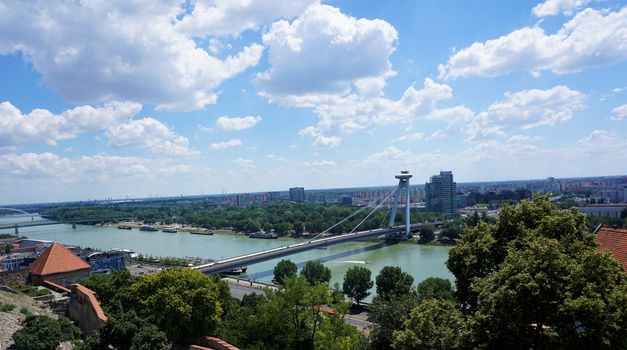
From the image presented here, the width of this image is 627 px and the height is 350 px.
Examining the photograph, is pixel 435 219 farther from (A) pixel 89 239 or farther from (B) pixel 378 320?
(B) pixel 378 320

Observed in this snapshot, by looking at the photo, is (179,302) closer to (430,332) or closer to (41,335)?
(41,335)

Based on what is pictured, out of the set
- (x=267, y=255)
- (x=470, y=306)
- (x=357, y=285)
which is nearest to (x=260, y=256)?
(x=267, y=255)

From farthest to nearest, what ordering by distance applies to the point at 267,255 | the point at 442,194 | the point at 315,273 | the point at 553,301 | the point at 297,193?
the point at 297,193
the point at 442,194
the point at 267,255
the point at 315,273
the point at 553,301

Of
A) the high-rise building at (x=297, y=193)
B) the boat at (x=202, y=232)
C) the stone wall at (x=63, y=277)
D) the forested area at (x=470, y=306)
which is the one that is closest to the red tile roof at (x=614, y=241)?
the forested area at (x=470, y=306)

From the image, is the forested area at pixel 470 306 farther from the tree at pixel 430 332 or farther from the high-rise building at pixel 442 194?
the high-rise building at pixel 442 194

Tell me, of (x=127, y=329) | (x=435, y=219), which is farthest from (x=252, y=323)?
(x=435, y=219)

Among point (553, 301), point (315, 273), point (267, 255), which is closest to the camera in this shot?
point (553, 301)
